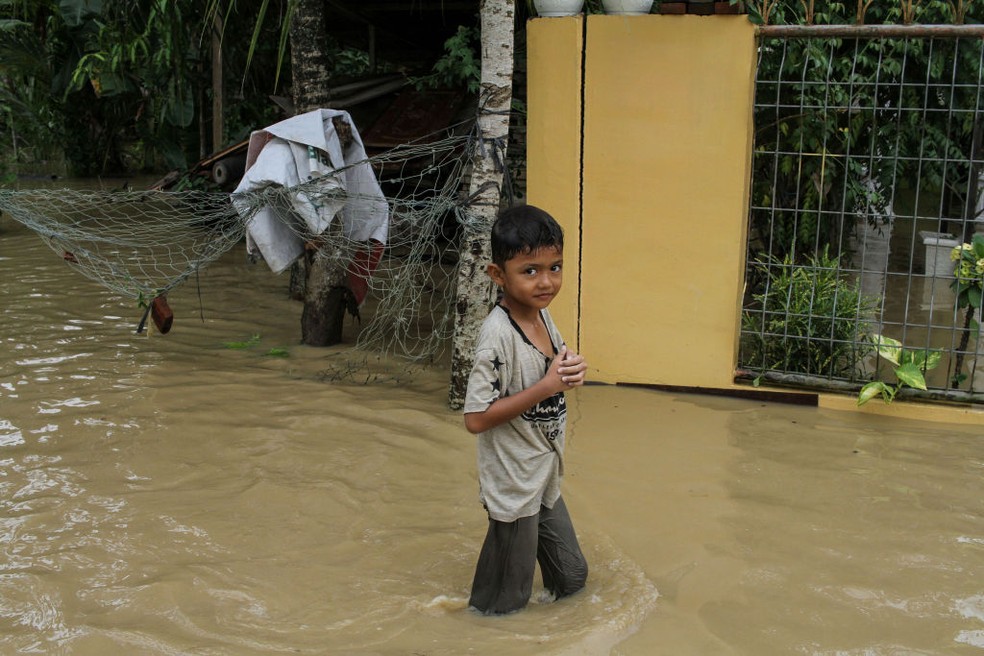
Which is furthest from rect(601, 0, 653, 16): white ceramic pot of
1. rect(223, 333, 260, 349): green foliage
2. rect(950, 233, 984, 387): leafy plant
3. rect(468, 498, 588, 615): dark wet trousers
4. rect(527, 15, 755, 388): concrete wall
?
rect(223, 333, 260, 349): green foliage

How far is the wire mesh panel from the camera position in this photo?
4.40 meters

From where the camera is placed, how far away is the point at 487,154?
4.36m

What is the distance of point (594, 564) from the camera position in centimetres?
304

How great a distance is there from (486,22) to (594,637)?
2.93m

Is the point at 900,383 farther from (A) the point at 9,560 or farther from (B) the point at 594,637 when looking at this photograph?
(A) the point at 9,560

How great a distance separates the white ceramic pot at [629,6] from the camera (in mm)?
4387

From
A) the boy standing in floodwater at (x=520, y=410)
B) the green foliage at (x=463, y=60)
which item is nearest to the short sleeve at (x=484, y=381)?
the boy standing in floodwater at (x=520, y=410)

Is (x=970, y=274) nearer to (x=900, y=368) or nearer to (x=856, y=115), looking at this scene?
(x=900, y=368)

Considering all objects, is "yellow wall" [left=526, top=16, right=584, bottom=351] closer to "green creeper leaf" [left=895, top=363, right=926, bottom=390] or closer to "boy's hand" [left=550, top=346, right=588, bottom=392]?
"green creeper leaf" [left=895, top=363, right=926, bottom=390]

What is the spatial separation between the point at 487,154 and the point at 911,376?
224cm

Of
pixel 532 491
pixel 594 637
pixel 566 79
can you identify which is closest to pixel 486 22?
pixel 566 79

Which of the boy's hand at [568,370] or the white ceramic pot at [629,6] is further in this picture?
the white ceramic pot at [629,6]

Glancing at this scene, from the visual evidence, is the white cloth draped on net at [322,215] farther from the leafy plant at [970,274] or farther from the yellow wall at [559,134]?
the leafy plant at [970,274]

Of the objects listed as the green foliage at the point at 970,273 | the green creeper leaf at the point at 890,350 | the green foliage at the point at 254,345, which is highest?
the green foliage at the point at 970,273
